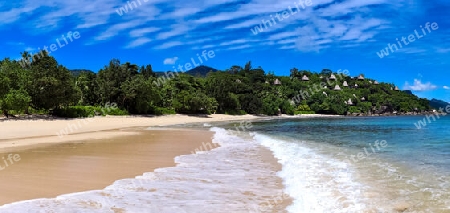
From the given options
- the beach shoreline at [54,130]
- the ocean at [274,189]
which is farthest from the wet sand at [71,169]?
the beach shoreline at [54,130]

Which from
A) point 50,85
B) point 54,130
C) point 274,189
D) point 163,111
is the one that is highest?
point 50,85

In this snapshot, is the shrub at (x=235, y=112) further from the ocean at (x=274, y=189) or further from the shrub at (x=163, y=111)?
the ocean at (x=274, y=189)

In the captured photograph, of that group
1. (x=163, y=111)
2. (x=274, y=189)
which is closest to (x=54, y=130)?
(x=274, y=189)

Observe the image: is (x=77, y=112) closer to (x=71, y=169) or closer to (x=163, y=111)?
(x=163, y=111)

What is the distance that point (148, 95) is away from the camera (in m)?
46.7

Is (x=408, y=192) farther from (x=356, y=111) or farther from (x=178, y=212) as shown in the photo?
(x=356, y=111)

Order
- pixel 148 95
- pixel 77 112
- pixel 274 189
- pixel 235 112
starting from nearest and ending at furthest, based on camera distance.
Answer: pixel 274 189, pixel 77 112, pixel 148 95, pixel 235 112

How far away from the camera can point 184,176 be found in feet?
28.1

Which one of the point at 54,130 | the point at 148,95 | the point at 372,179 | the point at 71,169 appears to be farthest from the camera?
the point at 148,95

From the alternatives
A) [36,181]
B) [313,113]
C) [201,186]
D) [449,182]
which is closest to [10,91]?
[36,181]

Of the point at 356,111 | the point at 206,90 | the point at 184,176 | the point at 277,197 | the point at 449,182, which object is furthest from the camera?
the point at 356,111

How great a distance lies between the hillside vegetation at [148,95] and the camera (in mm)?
31688

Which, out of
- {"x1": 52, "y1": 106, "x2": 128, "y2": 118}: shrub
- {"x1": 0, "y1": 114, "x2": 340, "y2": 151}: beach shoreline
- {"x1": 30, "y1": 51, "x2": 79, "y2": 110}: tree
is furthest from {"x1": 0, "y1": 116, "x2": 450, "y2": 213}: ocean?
{"x1": 52, "y1": 106, "x2": 128, "y2": 118}: shrub

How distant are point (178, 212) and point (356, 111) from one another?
4311 inches
